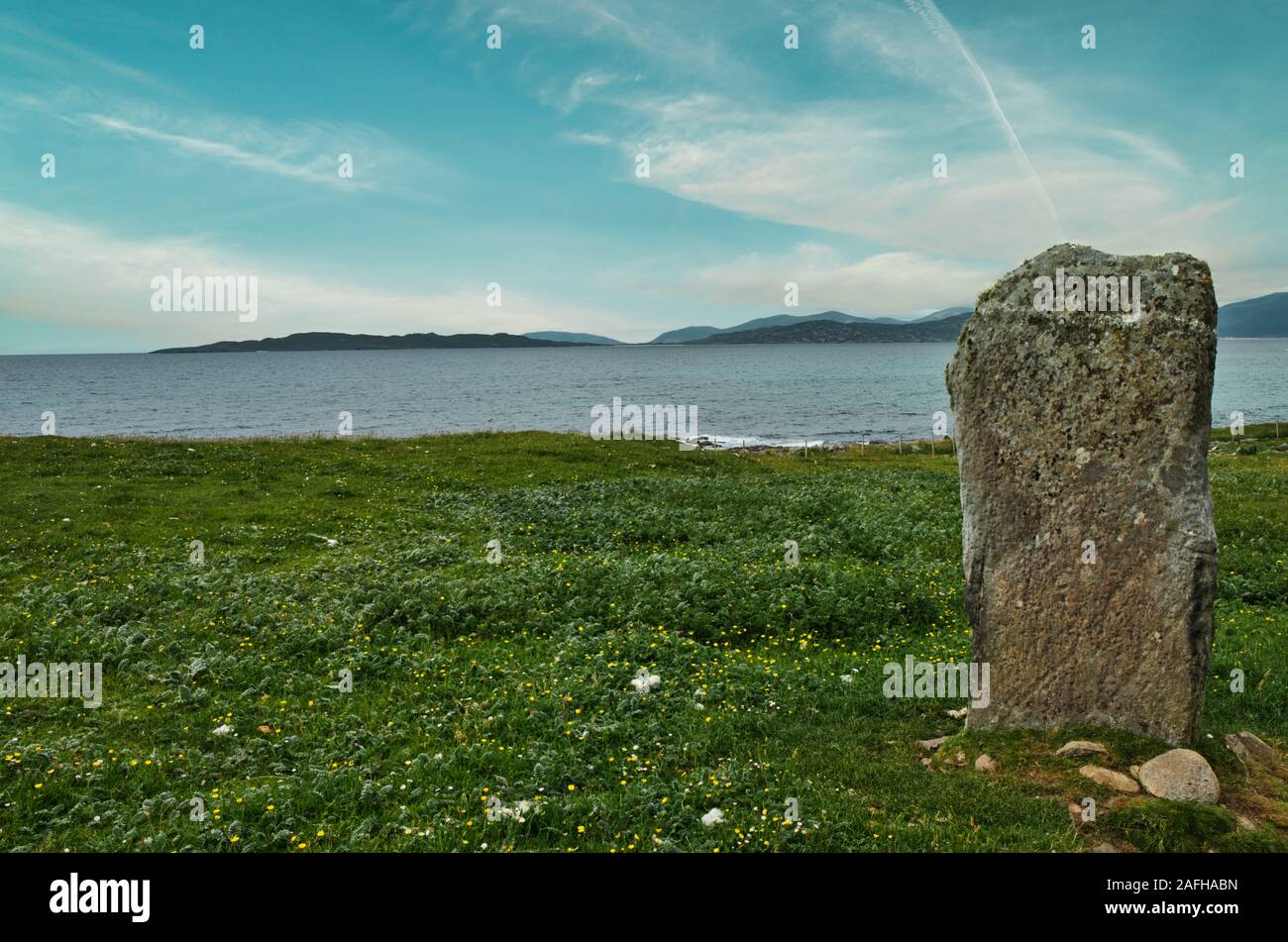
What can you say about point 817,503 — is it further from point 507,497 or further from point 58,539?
point 58,539

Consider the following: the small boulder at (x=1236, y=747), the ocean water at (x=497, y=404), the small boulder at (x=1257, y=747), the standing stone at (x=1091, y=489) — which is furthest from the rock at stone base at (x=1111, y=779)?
the ocean water at (x=497, y=404)

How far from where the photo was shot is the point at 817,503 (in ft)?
82.4

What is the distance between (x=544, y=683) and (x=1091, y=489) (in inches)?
302

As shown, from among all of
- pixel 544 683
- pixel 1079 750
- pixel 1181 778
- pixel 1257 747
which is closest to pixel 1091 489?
pixel 1079 750

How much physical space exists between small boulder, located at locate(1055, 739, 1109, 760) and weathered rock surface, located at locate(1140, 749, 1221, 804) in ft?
1.77

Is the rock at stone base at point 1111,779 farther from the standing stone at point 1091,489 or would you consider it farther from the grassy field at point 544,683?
the standing stone at point 1091,489

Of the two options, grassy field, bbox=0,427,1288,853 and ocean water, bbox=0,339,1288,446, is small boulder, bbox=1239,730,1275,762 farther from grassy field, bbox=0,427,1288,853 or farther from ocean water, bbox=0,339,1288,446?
ocean water, bbox=0,339,1288,446

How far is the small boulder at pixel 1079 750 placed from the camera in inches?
353

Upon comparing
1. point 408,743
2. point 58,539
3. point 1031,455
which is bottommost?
point 408,743

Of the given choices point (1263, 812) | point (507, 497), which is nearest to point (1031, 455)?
point (1263, 812)

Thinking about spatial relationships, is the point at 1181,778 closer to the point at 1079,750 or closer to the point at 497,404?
the point at 1079,750

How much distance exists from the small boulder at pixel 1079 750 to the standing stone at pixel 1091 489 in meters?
0.46
